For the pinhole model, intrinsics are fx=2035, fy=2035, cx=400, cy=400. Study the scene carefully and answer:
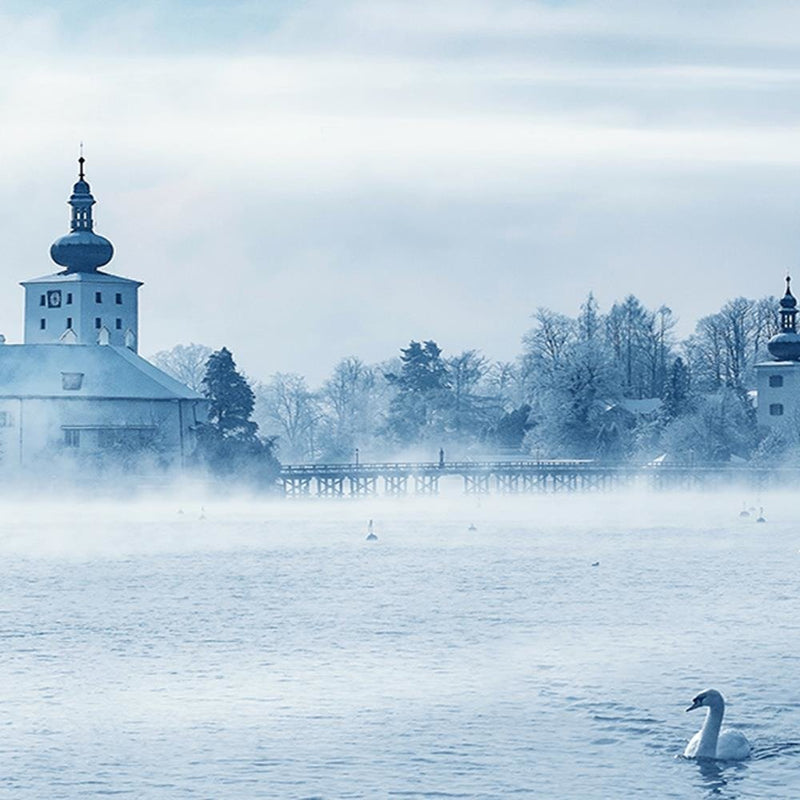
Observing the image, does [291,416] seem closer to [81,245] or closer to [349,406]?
[349,406]

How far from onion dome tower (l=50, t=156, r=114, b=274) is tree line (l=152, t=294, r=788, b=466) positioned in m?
14.3

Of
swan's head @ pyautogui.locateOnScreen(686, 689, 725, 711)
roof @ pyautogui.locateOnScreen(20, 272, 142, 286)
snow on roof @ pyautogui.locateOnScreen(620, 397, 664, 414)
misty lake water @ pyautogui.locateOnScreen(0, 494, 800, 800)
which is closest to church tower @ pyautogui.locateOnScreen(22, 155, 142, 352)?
roof @ pyautogui.locateOnScreen(20, 272, 142, 286)

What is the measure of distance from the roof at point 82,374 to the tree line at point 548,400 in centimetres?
313

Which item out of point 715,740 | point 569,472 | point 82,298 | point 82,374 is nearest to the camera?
point 715,740

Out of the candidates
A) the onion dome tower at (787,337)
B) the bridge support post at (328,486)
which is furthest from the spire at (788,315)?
the bridge support post at (328,486)

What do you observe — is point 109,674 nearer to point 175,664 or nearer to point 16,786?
point 175,664

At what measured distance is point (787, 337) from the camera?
13088 cm

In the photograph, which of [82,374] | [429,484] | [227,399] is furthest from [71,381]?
[429,484]

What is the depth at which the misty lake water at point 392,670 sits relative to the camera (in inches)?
1070

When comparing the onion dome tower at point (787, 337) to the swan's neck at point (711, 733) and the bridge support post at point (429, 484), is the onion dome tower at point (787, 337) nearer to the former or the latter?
the bridge support post at point (429, 484)

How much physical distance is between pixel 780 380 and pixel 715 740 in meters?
105

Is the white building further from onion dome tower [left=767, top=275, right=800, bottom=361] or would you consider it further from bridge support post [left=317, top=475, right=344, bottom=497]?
onion dome tower [left=767, top=275, right=800, bottom=361]

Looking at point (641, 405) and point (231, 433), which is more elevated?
point (641, 405)

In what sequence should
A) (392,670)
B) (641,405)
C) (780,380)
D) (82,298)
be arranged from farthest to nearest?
(641,405), (780,380), (82,298), (392,670)
